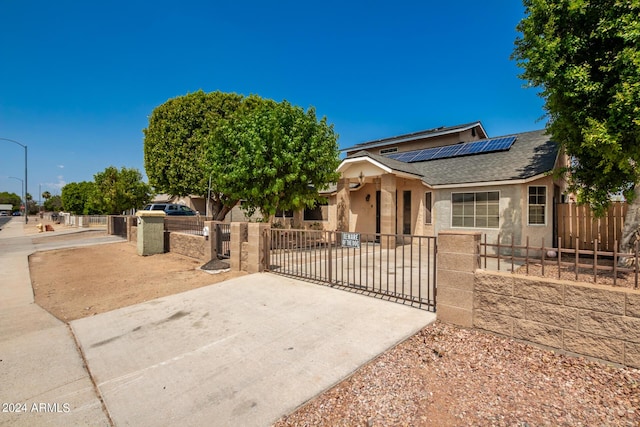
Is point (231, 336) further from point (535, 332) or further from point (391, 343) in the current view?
point (535, 332)

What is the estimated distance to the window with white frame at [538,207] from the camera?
37.2 feet

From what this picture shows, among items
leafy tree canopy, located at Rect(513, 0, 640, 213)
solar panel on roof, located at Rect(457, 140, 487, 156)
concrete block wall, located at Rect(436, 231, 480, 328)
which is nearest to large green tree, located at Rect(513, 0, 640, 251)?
leafy tree canopy, located at Rect(513, 0, 640, 213)

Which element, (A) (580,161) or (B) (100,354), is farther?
(A) (580,161)

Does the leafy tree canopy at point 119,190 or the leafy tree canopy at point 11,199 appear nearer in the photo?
the leafy tree canopy at point 119,190

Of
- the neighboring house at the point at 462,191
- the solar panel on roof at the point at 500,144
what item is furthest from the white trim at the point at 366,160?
the solar panel on roof at the point at 500,144

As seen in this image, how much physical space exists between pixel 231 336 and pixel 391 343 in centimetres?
240

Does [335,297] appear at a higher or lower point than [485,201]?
lower

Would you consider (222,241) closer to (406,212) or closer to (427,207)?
(406,212)

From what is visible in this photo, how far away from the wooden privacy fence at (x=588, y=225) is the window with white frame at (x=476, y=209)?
2.31m

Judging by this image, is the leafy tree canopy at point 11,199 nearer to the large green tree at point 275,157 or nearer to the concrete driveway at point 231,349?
the large green tree at point 275,157

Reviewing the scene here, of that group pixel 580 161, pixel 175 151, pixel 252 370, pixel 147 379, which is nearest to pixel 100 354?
pixel 147 379

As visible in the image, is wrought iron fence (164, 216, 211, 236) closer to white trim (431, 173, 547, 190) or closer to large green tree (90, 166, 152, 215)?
white trim (431, 173, 547, 190)

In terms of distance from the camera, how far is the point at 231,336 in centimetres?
445

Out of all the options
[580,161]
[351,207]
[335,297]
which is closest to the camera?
[335,297]
